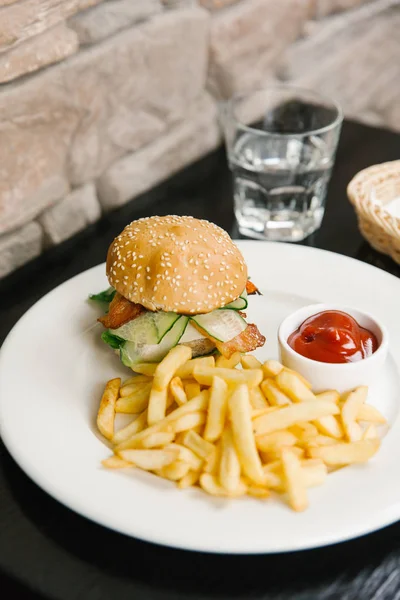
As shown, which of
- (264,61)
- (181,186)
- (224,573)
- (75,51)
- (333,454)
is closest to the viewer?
(224,573)

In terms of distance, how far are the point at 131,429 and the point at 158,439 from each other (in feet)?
0.40

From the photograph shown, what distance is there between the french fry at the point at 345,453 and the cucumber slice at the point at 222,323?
0.38 meters

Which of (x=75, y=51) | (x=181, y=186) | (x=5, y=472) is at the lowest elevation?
(x=181, y=186)

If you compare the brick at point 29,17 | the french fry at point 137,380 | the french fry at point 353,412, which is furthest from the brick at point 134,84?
the french fry at point 353,412

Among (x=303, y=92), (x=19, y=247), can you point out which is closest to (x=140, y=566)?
(x=19, y=247)

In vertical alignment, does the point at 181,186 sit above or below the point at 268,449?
below

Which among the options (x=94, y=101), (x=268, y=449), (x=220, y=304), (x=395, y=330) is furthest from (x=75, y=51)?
(x=268, y=449)

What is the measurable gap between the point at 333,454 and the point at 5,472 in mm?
625

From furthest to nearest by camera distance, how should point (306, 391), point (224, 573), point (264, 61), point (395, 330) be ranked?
point (264, 61) < point (395, 330) < point (306, 391) < point (224, 573)

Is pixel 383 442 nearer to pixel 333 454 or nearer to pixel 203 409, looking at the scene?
pixel 333 454

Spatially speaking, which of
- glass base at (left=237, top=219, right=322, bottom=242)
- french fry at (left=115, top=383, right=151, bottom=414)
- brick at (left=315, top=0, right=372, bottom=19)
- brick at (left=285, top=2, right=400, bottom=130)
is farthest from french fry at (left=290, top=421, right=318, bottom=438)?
brick at (left=315, top=0, right=372, bottom=19)

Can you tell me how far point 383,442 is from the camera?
4.88 ft

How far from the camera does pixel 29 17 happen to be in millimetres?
1950

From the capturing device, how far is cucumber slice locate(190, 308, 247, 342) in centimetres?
168
